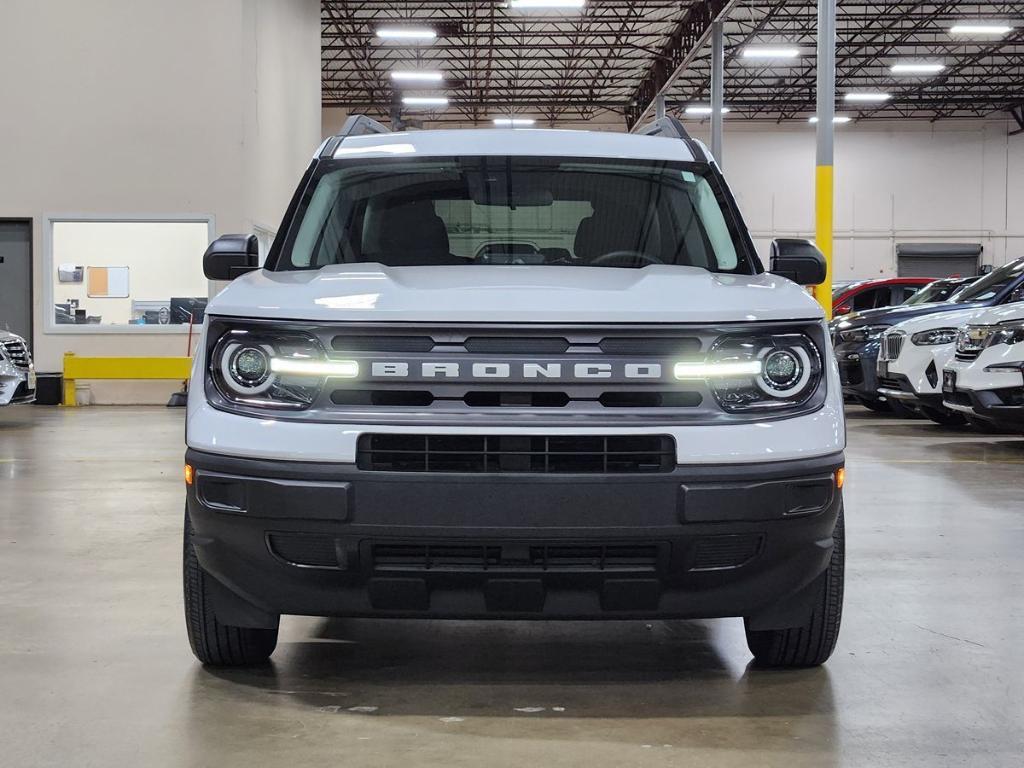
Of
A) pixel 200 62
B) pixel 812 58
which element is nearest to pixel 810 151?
pixel 812 58

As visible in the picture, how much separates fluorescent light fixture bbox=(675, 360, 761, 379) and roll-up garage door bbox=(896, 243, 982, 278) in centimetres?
3699

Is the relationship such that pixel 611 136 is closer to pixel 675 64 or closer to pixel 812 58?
pixel 675 64

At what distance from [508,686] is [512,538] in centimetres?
70

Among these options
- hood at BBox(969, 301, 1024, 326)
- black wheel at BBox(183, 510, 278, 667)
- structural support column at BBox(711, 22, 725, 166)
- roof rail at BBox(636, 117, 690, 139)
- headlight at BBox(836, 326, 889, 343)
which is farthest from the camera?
structural support column at BBox(711, 22, 725, 166)

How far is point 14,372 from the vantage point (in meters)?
13.1

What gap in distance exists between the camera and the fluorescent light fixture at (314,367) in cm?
309

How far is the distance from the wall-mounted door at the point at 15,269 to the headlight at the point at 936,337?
42.9 feet

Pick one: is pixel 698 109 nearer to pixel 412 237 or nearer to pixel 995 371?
pixel 995 371

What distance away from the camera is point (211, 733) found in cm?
310

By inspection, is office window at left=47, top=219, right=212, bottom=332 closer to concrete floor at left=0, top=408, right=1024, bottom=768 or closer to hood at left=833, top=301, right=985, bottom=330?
hood at left=833, top=301, right=985, bottom=330

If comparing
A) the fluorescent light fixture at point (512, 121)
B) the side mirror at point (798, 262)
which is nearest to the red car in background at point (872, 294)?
Result: the side mirror at point (798, 262)

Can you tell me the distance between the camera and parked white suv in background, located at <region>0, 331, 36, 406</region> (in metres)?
13.0

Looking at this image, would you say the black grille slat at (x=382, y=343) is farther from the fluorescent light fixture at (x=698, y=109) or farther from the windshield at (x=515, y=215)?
the fluorescent light fixture at (x=698, y=109)

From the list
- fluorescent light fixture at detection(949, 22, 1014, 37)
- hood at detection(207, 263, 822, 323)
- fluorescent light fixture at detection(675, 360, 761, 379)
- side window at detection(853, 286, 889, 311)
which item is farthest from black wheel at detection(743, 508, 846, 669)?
fluorescent light fixture at detection(949, 22, 1014, 37)
